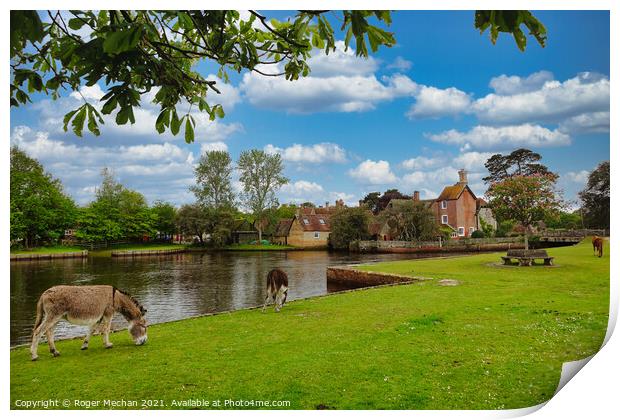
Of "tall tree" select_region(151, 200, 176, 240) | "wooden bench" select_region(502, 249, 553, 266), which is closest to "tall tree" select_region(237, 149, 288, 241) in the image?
"tall tree" select_region(151, 200, 176, 240)

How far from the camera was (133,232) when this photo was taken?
32.6 ft

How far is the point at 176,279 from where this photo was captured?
47.4 feet

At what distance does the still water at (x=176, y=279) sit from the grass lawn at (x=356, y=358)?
104 centimetres

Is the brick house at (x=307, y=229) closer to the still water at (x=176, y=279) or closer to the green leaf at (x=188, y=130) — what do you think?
the still water at (x=176, y=279)

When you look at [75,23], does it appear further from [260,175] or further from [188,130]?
[260,175]

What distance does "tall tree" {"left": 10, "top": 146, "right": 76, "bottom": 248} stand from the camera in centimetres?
525

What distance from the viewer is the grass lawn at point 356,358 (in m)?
4.30

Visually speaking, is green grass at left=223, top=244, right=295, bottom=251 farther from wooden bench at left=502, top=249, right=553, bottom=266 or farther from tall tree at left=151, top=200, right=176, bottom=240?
wooden bench at left=502, top=249, right=553, bottom=266

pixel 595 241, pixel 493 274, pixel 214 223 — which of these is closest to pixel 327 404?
pixel 595 241

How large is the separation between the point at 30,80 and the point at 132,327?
12.3 ft

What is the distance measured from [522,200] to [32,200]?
12981 mm

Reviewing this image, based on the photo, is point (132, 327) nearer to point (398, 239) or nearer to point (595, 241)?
point (595, 241)

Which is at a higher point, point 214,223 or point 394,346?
point 214,223
